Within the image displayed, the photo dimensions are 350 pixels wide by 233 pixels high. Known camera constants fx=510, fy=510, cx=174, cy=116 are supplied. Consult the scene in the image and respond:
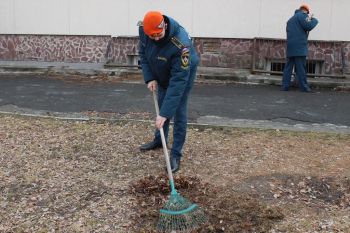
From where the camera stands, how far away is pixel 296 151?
600cm

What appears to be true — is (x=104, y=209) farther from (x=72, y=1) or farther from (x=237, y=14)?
(x=72, y=1)

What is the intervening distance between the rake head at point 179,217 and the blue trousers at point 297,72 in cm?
616

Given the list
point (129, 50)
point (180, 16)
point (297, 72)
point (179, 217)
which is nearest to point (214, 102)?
point (297, 72)

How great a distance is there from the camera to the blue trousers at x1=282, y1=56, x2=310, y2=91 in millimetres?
9805

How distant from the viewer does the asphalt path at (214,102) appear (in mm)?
7480

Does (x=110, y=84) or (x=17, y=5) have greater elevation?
(x=17, y=5)

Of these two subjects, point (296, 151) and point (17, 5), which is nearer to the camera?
point (296, 151)

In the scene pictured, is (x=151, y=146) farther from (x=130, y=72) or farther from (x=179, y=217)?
(x=130, y=72)

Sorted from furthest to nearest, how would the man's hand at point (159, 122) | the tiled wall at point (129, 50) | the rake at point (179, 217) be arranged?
the tiled wall at point (129, 50)
the man's hand at point (159, 122)
the rake at point (179, 217)

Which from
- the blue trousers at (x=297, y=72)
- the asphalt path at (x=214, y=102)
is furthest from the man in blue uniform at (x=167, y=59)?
the blue trousers at (x=297, y=72)

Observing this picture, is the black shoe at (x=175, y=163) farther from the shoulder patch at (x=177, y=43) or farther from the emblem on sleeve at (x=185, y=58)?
the shoulder patch at (x=177, y=43)

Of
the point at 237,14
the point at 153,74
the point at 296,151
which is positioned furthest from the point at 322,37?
the point at 153,74

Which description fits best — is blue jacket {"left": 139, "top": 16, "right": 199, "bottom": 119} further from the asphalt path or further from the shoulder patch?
the asphalt path

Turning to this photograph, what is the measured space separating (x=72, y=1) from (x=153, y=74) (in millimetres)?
7627
